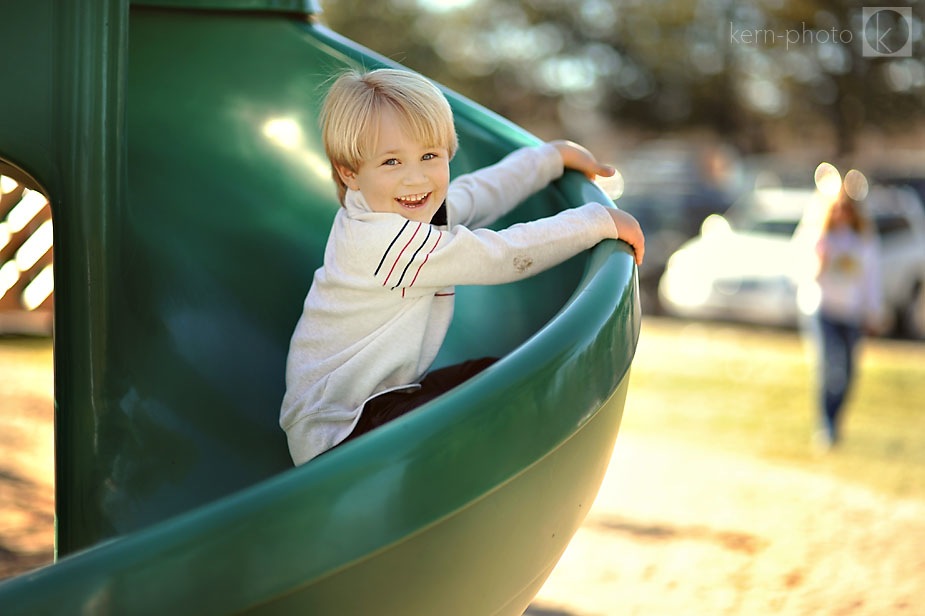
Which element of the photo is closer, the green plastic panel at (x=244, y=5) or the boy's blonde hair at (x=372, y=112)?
the boy's blonde hair at (x=372, y=112)

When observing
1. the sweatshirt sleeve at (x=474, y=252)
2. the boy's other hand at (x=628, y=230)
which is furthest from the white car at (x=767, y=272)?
the sweatshirt sleeve at (x=474, y=252)

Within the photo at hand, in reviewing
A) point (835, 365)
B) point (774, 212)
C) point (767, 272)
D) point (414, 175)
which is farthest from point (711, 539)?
point (774, 212)

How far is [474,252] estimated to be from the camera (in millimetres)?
1981

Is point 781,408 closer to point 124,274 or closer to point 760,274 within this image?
point 760,274

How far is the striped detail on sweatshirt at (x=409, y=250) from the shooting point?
1.97 metres

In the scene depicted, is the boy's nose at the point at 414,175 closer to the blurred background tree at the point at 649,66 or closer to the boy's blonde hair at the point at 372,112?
the boy's blonde hair at the point at 372,112

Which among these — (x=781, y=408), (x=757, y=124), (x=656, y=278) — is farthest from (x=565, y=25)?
(x=781, y=408)

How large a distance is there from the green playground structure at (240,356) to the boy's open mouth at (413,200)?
1.07 ft

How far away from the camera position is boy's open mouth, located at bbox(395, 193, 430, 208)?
→ 2.08 metres

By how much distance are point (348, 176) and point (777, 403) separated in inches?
204

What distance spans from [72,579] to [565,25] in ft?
65.5

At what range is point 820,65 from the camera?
669 inches

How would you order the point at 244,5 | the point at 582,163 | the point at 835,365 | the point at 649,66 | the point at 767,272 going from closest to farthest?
the point at 582,163 → the point at 244,5 → the point at 835,365 → the point at 767,272 → the point at 649,66

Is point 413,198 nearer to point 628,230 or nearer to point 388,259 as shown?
point 388,259
